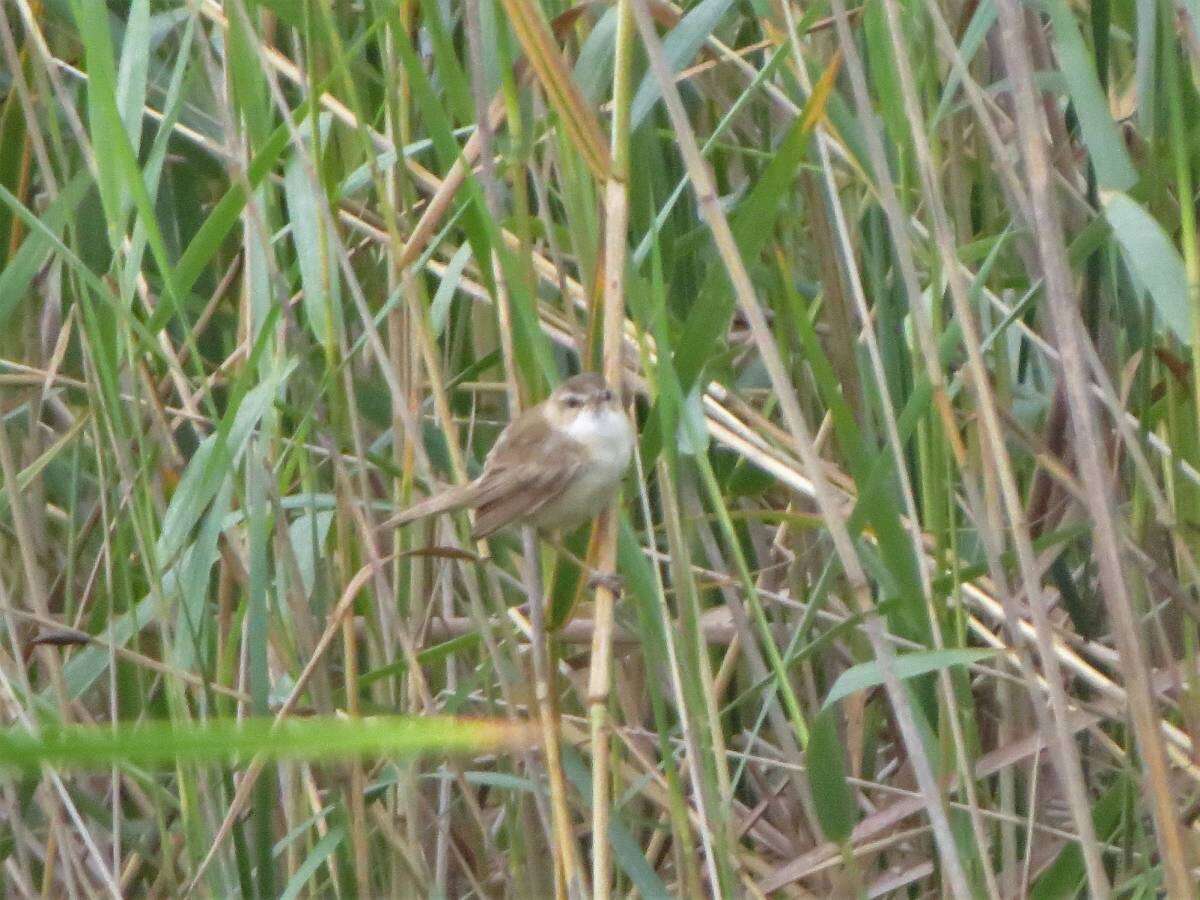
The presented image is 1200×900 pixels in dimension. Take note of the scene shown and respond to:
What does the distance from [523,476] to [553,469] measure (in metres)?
0.05

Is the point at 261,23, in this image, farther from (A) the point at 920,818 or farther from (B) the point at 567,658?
(A) the point at 920,818

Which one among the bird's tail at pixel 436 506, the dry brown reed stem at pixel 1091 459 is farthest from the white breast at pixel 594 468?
the dry brown reed stem at pixel 1091 459

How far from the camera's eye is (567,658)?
113 inches

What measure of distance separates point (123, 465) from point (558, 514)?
66 cm

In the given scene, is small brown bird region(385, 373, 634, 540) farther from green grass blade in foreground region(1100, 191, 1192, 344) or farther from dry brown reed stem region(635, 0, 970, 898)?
green grass blade in foreground region(1100, 191, 1192, 344)

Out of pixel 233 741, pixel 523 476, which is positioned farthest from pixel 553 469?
pixel 233 741

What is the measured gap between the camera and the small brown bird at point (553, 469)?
7.12ft

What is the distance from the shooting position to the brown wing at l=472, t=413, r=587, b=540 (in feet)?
7.62

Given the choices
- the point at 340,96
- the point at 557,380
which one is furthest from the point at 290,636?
the point at 340,96

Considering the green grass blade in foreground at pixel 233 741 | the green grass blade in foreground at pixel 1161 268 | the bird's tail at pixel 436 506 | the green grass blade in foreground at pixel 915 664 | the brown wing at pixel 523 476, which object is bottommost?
the green grass blade in foreground at pixel 915 664

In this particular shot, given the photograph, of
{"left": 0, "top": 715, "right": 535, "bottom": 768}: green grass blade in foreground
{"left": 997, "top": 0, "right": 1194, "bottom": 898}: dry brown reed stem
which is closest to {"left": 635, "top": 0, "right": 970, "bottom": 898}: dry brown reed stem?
{"left": 997, "top": 0, "right": 1194, "bottom": 898}: dry brown reed stem

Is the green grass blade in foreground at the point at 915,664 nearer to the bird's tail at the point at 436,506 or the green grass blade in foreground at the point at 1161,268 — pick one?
the green grass blade in foreground at the point at 1161,268

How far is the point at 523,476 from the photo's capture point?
2.37 metres

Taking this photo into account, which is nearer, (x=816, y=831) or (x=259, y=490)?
(x=259, y=490)
